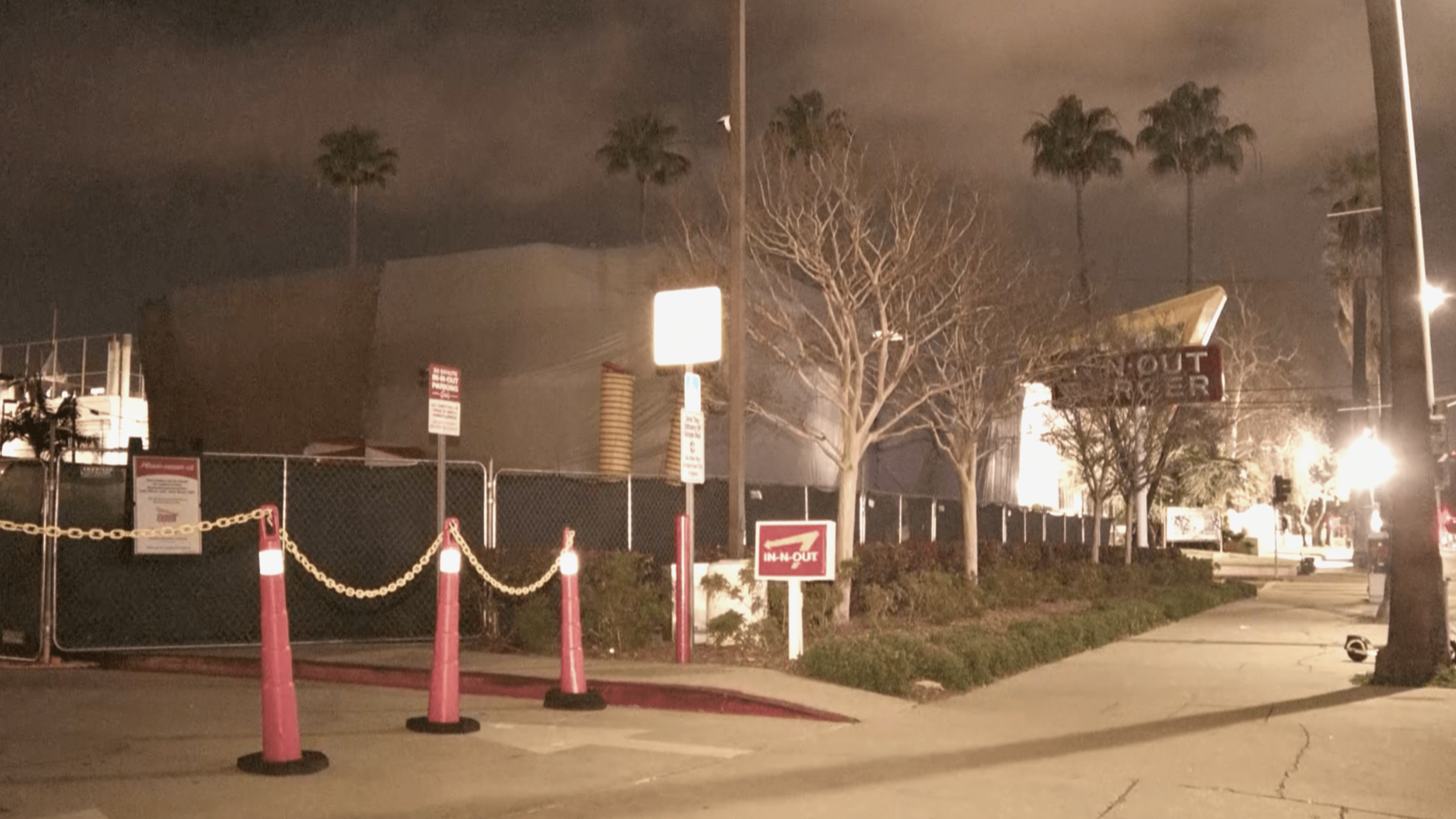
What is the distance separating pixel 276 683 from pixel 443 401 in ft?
17.4

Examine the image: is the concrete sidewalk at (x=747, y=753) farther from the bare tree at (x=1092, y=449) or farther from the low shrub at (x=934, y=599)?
the bare tree at (x=1092, y=449)

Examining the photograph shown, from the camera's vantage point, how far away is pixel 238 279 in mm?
35219

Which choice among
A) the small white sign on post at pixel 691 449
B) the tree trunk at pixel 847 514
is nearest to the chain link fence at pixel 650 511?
the tree trunk at pixel 847 514

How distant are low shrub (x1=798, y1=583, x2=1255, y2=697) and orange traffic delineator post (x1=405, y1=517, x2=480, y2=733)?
3792mm

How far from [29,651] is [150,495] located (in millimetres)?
1886

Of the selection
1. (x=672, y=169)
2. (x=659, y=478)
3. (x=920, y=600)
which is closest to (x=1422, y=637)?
(x=920, y=600)

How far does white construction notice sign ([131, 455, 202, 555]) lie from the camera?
1409cm

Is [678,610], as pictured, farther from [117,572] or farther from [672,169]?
[672,169]

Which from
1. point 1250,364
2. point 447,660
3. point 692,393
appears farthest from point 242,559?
point 1250,364

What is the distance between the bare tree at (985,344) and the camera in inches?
799

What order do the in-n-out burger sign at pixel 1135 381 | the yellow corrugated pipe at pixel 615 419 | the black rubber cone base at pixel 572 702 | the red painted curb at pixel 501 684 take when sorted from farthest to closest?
1. the yellow corrugated pipe at pixel 615 419
2. the in-n-out burger sign at pixel 1135 381
3. the red painted curb at pixel 501 684
4. the black rubber cone base at pixel 572 702

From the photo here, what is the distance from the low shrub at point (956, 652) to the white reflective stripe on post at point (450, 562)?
4470 mm

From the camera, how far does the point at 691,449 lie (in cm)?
1407

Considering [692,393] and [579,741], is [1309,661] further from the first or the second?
[579,741]
